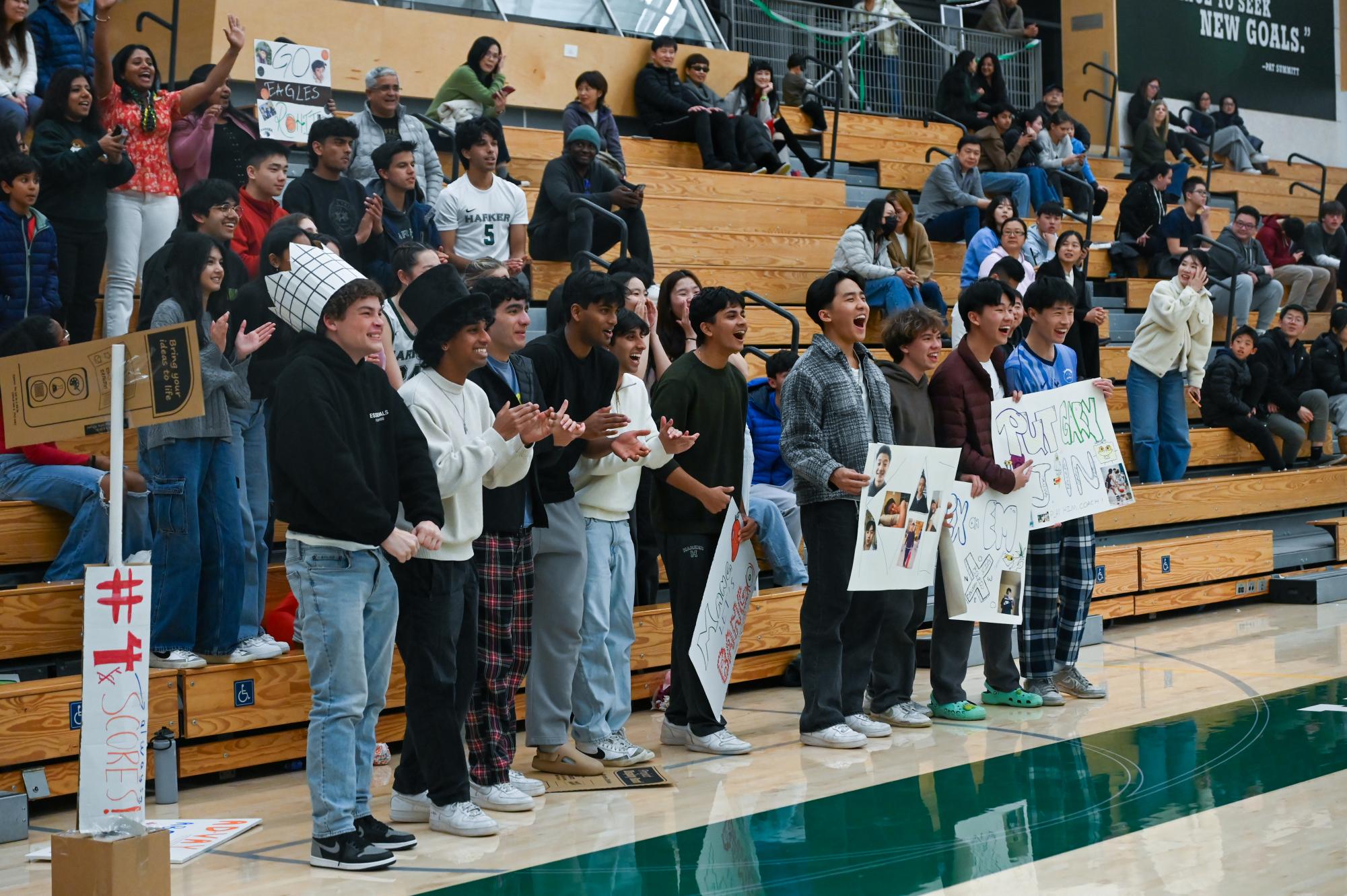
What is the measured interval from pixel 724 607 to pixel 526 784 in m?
1.04

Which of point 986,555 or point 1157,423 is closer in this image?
point 986,555

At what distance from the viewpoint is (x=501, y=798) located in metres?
4.74

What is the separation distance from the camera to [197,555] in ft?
17.1

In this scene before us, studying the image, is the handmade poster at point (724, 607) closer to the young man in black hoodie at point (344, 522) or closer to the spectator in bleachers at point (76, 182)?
the young man in black hoodie at point (344, 522)

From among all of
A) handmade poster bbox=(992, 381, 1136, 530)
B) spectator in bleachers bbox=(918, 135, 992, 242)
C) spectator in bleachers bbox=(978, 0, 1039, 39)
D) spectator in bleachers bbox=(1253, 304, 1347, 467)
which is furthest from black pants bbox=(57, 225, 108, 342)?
spectator in bleachers bbox=(978, 0, 1039, 39)

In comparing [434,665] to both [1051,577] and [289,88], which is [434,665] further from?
[289,88]

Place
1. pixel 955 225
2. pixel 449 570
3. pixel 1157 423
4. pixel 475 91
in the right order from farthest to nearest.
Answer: pixel 955 225 < pixel 1157 423 < pixel 475 91 < pixel 449 570

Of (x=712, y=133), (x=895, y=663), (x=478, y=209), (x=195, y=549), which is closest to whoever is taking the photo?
(x=195, y=549)

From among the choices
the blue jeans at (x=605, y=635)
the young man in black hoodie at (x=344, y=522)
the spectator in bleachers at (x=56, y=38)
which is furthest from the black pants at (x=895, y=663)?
the spectator in bleachers at (x=56, y=38)

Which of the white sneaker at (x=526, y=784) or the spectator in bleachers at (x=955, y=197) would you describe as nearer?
the white sneaker at (x=526, y=784)

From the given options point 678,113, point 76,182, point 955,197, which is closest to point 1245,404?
point 955,197

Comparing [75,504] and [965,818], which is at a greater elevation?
[75,504]

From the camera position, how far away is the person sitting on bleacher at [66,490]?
5.46m

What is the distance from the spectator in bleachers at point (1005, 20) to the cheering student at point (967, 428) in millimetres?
11789
